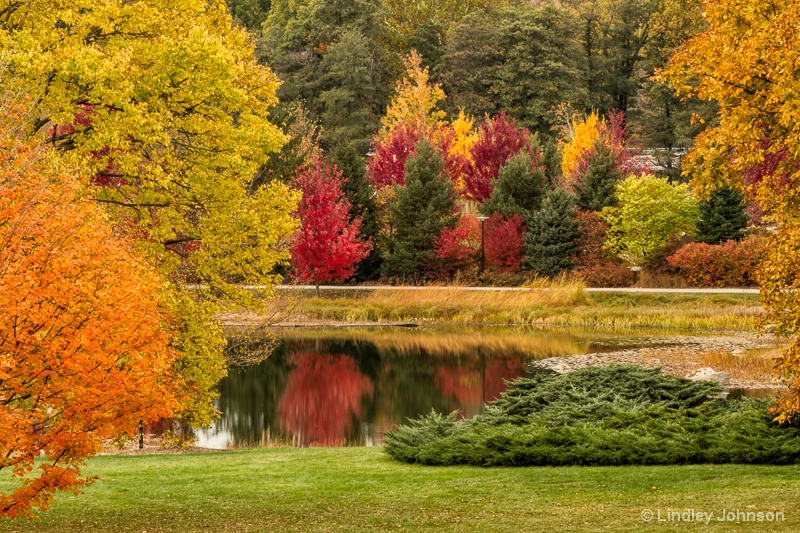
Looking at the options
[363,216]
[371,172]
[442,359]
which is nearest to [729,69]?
[442,359]

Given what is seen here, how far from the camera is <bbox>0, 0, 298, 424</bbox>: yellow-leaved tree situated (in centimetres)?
1661

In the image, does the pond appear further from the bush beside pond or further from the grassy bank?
the bush beside pond

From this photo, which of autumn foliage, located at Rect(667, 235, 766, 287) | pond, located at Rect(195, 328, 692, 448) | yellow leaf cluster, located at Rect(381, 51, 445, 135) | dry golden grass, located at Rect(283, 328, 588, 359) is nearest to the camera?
pond, located at Rect(195, 328, 692, 448)

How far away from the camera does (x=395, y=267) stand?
46562mm

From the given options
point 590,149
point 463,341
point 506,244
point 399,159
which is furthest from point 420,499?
point 399,159

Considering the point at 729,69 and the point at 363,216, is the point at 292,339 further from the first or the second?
the point at 729,69

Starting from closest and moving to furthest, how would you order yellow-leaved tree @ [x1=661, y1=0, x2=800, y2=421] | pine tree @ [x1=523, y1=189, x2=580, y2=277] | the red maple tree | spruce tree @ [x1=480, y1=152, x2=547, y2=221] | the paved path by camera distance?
yellow-leaved tree @ [x1=661, y1=0, x2=800, y2=421] → the paved path → the red maple tree → pine tree @ [x1=523, y1=189, x2=580, y2=277] → spruce tree @ [x1=480, y1=152, x2=547, y2=221]

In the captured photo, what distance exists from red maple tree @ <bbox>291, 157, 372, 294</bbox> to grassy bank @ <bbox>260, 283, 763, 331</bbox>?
128 cm

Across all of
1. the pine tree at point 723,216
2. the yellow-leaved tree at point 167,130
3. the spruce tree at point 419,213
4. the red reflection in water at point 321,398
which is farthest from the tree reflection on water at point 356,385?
the pine tree at point 723,216

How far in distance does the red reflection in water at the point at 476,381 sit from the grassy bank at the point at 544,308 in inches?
311

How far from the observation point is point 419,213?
1822 inches

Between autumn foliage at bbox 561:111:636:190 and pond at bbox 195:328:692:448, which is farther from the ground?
autumn foliage at bbox 561:111:636:190

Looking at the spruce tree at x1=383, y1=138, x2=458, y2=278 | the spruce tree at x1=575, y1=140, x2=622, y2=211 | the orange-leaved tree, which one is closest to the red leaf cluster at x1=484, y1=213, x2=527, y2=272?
the spruce tree at x1=383, y1=138, x2=458, y2=278

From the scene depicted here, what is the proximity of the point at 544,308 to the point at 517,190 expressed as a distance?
32.2 ft
